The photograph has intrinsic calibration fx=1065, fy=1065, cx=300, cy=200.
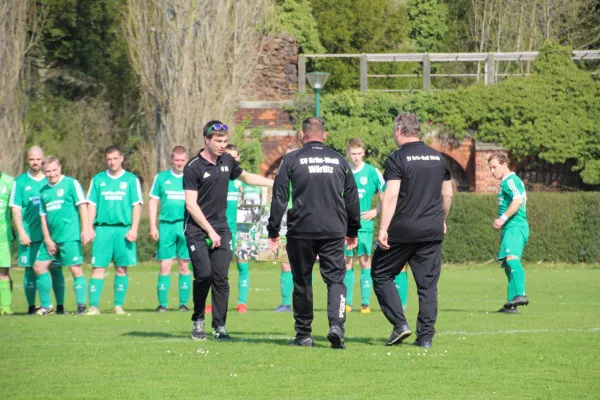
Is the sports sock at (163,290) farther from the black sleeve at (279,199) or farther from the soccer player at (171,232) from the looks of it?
the black sleeve at (279,199)

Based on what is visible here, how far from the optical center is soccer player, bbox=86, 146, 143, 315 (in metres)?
16.0

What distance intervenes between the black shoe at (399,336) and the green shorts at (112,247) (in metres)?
6.40

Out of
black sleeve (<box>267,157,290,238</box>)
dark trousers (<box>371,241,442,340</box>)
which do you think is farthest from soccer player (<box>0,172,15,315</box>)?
dark trousers (<box>371,241,442,340</box>)

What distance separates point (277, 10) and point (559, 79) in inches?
477

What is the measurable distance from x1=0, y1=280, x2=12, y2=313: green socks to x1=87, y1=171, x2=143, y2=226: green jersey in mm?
1795

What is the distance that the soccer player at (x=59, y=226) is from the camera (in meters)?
15.9

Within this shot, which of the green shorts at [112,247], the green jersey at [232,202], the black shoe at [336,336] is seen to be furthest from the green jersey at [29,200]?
the black shoe at [336,336]

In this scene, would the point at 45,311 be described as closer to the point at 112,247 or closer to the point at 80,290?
the point at 80,290

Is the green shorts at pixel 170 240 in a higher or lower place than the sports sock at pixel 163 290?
higher

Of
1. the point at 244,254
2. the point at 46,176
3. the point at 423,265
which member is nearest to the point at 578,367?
the point at 423,265

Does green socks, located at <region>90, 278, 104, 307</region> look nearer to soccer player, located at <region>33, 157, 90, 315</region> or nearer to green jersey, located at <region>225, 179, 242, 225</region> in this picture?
soccer player, located at <region>33, 157, 90, 315</region>

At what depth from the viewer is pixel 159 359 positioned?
10.2 metres

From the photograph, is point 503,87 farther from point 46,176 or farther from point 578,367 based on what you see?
point 578,367

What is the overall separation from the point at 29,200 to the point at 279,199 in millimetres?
Answer: 6925
